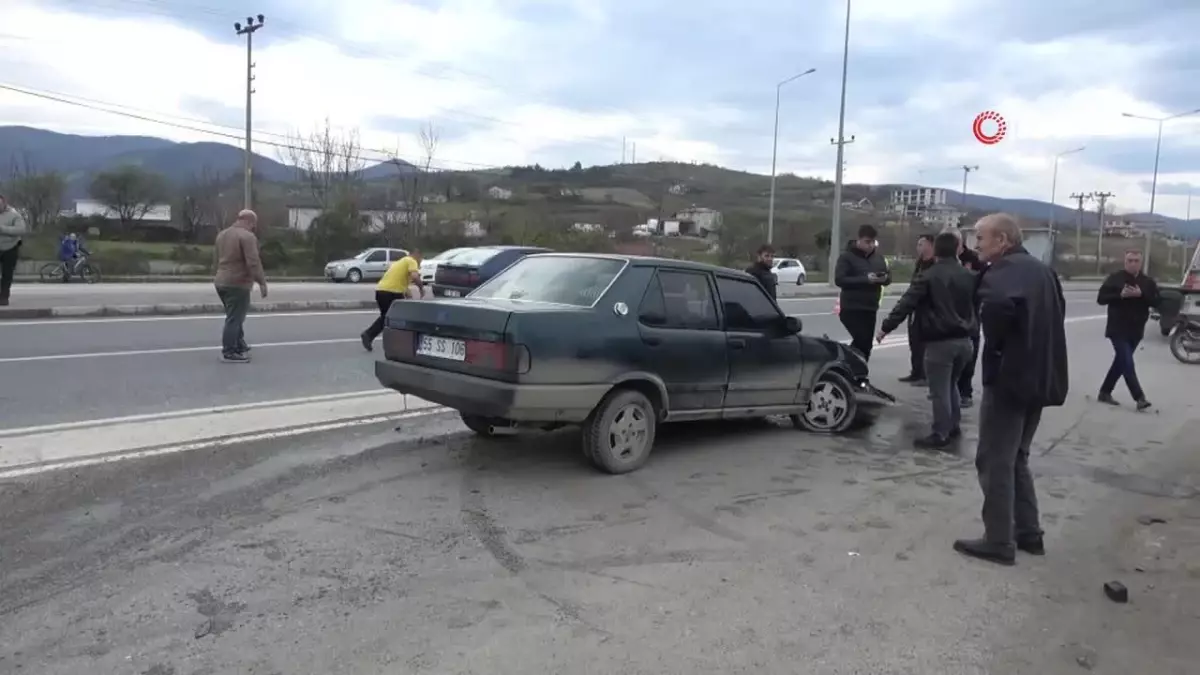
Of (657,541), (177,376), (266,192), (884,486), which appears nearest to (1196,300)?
(884,486)

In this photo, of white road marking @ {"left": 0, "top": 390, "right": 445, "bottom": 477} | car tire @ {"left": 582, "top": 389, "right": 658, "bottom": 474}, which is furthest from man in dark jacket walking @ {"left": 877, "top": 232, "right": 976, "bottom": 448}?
white road marking @ {"left": 0, "top": 390, "right": 445, "bottom": 477}

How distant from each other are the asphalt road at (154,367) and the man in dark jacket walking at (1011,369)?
19.7 feet

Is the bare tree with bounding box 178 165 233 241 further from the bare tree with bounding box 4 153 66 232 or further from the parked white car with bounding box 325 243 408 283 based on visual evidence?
the parked white car with bounding box 325 243 408 283

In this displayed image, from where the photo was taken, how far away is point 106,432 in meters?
6.45

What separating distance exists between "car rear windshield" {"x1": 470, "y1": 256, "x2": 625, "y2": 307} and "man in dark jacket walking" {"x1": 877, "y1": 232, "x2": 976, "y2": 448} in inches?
109

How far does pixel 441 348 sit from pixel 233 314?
211 inches

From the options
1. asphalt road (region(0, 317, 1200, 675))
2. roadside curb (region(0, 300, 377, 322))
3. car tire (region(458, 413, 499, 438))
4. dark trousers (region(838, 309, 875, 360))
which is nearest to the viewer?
asphalt road (region(0, 317, 1200, 675))

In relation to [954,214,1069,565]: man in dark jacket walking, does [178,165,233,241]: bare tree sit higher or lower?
higher

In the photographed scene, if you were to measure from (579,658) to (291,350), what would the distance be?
29.2 ft

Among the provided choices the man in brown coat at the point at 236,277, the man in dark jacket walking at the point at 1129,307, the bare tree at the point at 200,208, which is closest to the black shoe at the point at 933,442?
the man in dark jacket walking at the point at 1129,307

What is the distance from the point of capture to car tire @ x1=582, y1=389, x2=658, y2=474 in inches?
231

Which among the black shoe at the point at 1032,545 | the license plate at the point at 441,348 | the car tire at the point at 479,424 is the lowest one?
the black shoe at the point at 1032,545

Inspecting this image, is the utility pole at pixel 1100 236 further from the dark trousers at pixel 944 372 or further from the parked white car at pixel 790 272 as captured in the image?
the dark trousers at pixel 944 372

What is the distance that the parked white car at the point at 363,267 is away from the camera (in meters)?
36.1
